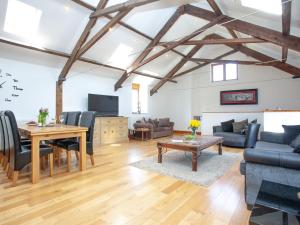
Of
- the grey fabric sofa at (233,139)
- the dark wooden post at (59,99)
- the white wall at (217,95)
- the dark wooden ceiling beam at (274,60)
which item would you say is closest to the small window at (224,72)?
the white wall at (217,95)

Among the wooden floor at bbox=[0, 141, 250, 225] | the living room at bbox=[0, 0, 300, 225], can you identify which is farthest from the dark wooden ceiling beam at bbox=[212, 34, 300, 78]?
the wooden floor at bbox=[0, 141, 250, 225]

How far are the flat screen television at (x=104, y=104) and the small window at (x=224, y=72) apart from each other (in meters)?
4.57

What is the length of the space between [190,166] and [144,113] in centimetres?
534

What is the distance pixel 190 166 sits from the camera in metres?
3.50

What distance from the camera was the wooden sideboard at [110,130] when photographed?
592 centimetres

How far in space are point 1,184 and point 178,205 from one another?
2504 millimetres

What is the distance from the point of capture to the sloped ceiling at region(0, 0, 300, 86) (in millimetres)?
3799

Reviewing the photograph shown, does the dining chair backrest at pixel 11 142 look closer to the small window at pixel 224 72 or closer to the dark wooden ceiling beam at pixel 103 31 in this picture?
the dark wooden ceiling beam at pixel 103 31

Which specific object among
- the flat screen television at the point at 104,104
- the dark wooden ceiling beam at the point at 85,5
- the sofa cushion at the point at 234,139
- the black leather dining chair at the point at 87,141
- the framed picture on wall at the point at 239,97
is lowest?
the sofa cushion at the point at 234,139

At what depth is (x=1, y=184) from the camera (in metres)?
2.64

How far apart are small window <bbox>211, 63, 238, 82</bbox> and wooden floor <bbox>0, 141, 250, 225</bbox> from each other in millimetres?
5959

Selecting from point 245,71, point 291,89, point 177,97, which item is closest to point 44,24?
point 177,97

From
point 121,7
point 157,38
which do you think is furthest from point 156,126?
point 121,7

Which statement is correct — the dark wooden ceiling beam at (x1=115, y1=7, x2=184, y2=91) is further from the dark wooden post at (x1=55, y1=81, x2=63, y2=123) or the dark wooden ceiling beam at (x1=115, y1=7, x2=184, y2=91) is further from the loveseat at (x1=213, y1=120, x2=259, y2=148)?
the loveseat at (x1=213, y1=120, x2=259, y2=148)
